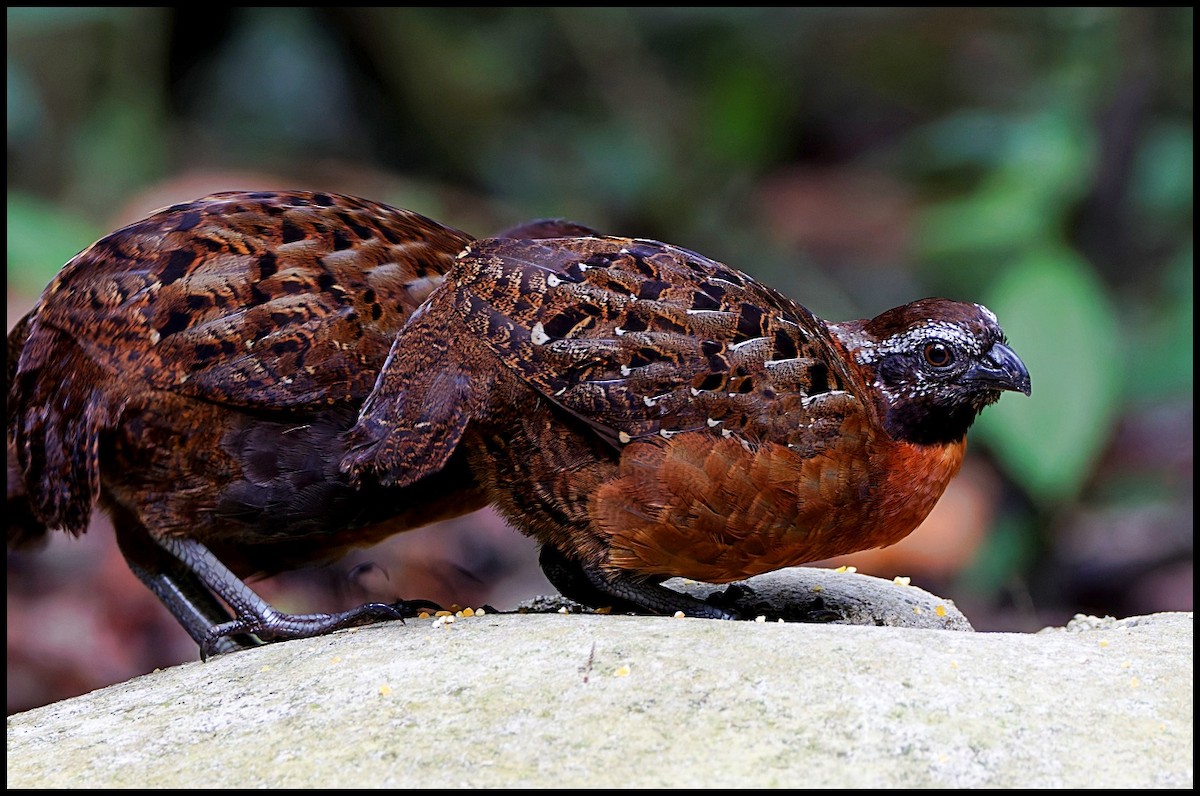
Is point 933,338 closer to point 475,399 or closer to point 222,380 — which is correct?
point 475,399

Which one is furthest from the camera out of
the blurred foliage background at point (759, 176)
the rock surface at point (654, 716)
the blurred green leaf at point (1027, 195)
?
the blurred green leaf at point (1027, 195)

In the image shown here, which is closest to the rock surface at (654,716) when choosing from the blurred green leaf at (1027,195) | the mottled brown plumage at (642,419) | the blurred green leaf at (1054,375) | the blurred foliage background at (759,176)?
the mottled brown plumage at (642,419)

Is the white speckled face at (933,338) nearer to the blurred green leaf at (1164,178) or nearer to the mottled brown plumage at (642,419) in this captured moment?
the mottled brown plumage at (642,419)

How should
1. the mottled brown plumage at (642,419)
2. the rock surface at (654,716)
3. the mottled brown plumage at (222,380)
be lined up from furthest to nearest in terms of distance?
the mottled brown plumage at (222,380) → the mottled brown plumage at (642,419) → the rock surface at (654,716)

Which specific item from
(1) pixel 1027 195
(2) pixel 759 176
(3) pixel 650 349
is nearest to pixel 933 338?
(3) pixel 650 349

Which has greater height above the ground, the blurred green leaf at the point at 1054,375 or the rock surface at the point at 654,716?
the blurred green leaf at the point at 1054,375

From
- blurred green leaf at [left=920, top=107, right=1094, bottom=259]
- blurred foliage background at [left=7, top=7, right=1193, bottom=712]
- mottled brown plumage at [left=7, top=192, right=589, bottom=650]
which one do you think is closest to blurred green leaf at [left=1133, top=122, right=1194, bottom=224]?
blurred foliage background at [left=7, top=7, right=1193, bottom=712]

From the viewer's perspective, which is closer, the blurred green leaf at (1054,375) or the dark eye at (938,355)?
the dark eye at (938,355)

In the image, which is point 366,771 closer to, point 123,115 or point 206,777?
point 206,777
